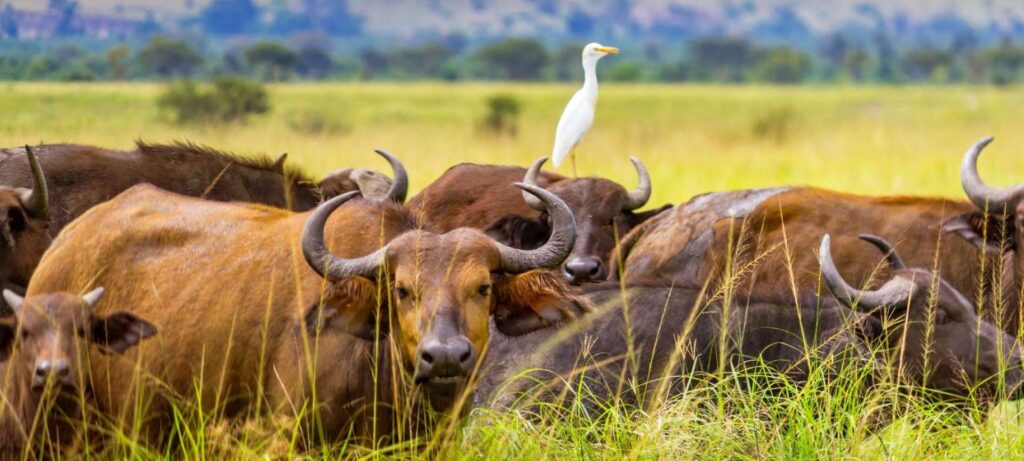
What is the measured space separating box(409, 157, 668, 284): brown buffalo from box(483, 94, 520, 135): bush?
976 inches

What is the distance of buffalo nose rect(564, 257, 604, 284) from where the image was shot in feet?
27.1

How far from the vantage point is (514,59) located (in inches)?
3686

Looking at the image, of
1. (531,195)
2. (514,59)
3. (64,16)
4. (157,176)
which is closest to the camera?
(157,176)

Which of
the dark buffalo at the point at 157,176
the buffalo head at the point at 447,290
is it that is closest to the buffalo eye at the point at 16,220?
the dark buffalo at the point at 157,176

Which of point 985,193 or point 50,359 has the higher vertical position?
point 50,359

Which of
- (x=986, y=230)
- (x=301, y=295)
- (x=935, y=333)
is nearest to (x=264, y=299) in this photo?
(x=301, y=295)

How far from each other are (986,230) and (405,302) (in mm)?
4111

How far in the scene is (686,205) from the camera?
30.1 feet

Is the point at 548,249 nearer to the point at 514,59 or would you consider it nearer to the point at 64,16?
the point at 64,16

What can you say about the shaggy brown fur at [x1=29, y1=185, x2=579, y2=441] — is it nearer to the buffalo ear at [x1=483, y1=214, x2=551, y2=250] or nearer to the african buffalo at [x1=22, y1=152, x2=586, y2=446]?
the african buffalo at [x1=22, y1=152, x2=586, y2=446]

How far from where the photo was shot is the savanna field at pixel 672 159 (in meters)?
5.39

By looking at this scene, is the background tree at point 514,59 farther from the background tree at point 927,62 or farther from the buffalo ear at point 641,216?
the buffalo ear at point 641,216

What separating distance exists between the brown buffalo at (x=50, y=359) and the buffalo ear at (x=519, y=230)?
3.70 metres

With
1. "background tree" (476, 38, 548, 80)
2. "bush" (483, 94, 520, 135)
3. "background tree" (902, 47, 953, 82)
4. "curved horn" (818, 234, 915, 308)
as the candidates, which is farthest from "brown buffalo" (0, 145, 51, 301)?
"background tree" (902, 47, 953, 82)
